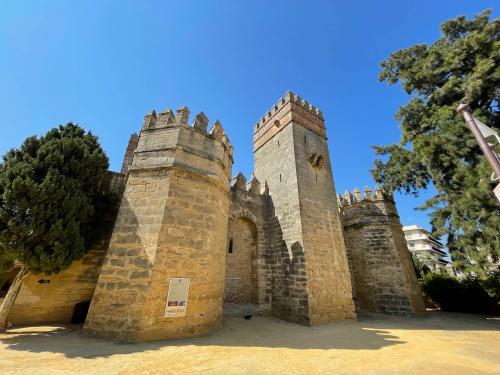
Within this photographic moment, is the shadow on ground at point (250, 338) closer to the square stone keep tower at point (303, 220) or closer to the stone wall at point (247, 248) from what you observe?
the square stone keep tower at point (303, 220)

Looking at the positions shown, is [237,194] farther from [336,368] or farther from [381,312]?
[381,312]

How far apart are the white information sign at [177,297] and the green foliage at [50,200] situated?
2545mm

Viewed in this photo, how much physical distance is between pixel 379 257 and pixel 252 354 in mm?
9942

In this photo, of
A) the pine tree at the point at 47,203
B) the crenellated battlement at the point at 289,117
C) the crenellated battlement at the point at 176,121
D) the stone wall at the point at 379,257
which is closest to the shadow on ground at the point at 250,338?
the pine tree at the point at 47,203

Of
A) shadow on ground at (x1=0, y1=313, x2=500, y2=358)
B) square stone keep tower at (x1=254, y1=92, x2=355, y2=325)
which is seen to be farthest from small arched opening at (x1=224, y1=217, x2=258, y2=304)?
shadow on ground at (x1=0, y1=313, x2=500, y2=358)

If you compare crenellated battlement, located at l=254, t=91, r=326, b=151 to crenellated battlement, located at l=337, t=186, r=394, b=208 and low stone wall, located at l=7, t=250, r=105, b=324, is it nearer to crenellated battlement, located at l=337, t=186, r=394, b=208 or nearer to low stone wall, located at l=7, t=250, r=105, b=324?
crenellated battlement, located at l=337, t=186, r=394, b=208

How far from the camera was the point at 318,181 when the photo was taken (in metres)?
11.2

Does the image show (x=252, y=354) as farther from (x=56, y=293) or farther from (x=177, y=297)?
(x=56, y=293)

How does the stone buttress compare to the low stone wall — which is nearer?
the stone buttress

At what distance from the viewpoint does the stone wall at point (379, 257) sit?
10680 mm

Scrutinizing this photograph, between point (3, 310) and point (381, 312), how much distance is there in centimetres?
1396

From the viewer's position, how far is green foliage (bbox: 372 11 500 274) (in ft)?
23.9

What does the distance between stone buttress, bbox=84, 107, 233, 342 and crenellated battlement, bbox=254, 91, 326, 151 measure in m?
6.03

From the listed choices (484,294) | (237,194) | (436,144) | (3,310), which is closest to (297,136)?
(237,194)
